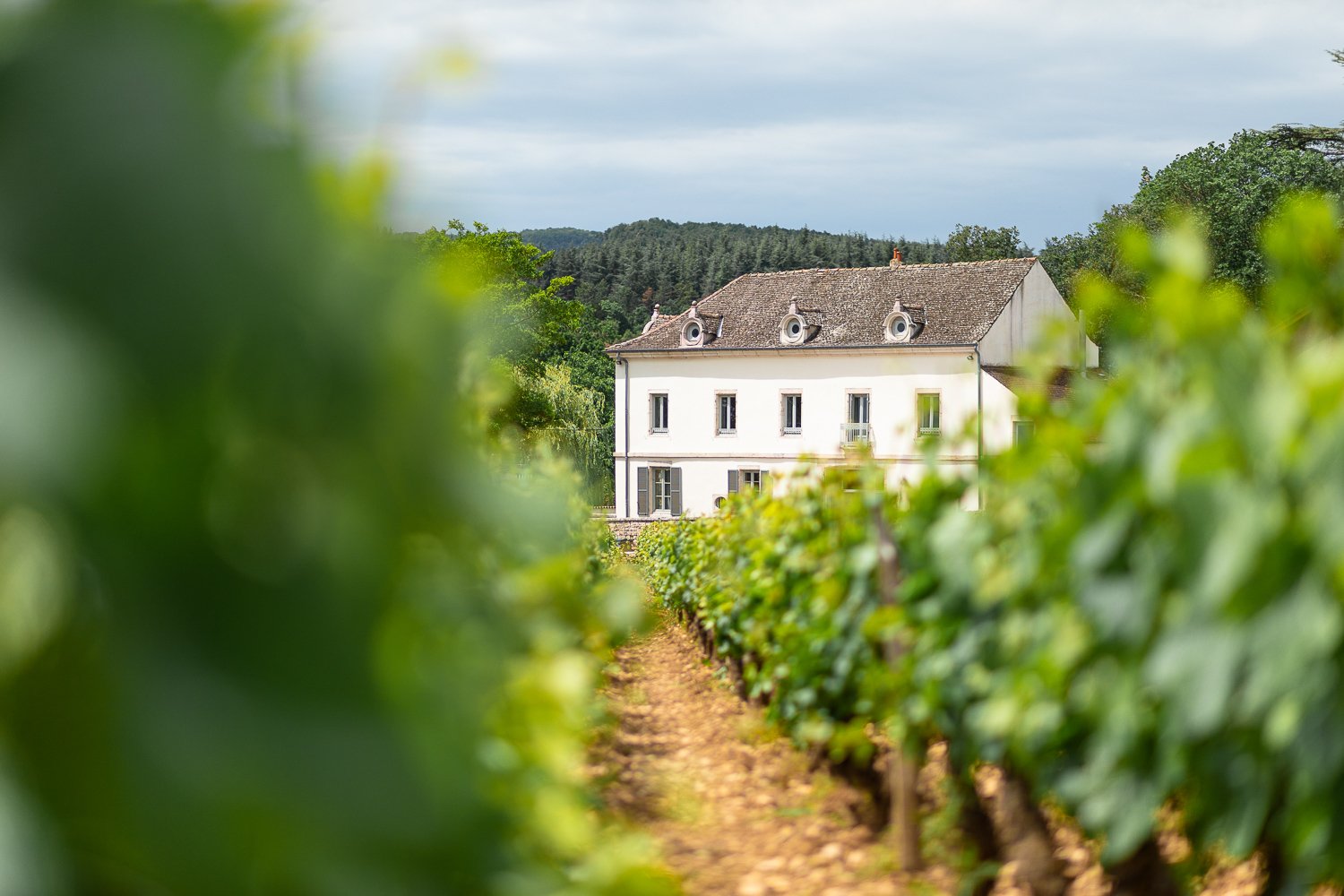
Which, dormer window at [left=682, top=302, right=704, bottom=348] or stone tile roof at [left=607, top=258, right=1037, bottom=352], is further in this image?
dormer window at [left=682, top=302, right=704, bottom=348]

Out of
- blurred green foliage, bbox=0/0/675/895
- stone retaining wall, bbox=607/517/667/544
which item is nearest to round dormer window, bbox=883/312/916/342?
stone retaining wall, bbox=607/517/667/544

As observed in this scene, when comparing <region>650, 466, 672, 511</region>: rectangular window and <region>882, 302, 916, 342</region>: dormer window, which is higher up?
<region>882, 302, 916, 342</region>: dormer window

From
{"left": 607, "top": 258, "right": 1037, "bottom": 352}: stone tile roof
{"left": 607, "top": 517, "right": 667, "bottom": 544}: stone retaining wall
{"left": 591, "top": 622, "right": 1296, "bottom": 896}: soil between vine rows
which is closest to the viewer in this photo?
{"left": 591, "top": 622, "right": 1296, "bottom": 896}: soil between vine rows

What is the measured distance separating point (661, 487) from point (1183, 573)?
1798 inches

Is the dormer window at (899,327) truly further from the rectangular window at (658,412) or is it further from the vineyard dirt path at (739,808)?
the vineyard dirt path at (739,808)

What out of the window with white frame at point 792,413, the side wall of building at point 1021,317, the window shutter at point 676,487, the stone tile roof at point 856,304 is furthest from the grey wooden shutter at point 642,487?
the side wall of building at point 1021,317

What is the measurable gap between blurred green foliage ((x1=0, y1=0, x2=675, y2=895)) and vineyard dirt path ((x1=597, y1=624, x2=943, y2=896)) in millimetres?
2868

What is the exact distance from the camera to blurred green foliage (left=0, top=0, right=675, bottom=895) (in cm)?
47

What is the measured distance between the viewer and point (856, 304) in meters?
46.2

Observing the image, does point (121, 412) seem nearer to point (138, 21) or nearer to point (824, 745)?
point (138, 21)

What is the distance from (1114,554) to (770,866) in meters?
3.14

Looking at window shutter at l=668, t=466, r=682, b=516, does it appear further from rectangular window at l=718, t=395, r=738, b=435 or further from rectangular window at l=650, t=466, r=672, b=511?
rectangular window at l=718, t=395, r=738, b=435

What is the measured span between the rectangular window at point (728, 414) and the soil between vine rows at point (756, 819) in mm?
36314

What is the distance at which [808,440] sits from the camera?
1750 inches
